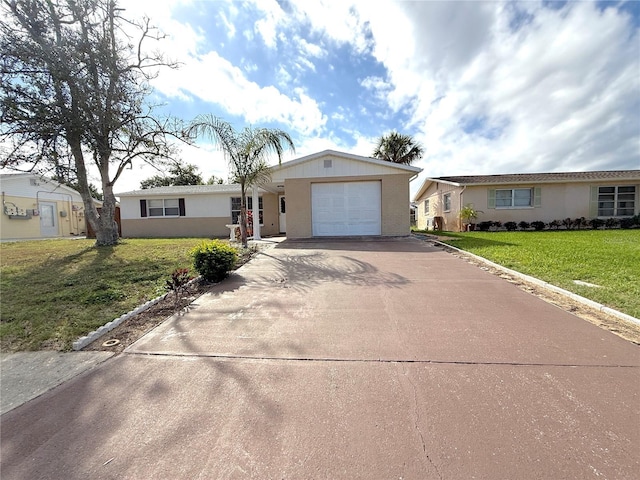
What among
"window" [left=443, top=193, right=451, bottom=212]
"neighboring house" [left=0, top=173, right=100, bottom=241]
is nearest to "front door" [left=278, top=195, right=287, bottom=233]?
"window" [left=443, top=193, right=451, bottom=212]

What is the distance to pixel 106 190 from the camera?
12.4 meters

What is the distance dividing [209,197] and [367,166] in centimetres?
1036

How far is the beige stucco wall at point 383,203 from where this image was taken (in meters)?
13.1

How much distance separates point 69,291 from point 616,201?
26322 millimetres

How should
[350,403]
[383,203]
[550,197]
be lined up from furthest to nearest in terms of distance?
[550,197] → [383,203] → [350,403]

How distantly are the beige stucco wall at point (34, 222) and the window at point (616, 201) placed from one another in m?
36.3

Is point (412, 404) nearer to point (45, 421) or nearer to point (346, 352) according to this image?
point (346, 352)

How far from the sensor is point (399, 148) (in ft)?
80.9

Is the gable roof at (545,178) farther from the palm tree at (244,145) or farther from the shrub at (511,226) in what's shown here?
the palm tree at (244,145)

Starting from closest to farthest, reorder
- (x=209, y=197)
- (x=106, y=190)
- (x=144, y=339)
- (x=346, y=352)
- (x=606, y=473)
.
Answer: (x=606, y=473) < (x=346, y=352) < (x=144, y=339) < (x=106, y=190) < (x=209, y=197)

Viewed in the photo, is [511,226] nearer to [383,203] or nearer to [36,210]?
[383,203]

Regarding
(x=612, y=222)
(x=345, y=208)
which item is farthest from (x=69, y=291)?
(x=612, y=222)

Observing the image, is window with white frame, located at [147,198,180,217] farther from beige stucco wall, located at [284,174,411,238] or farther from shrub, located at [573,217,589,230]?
shrub, located at [573,217,589,230]

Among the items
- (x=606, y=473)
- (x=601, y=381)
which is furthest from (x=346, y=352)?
(x=601, y=381)
